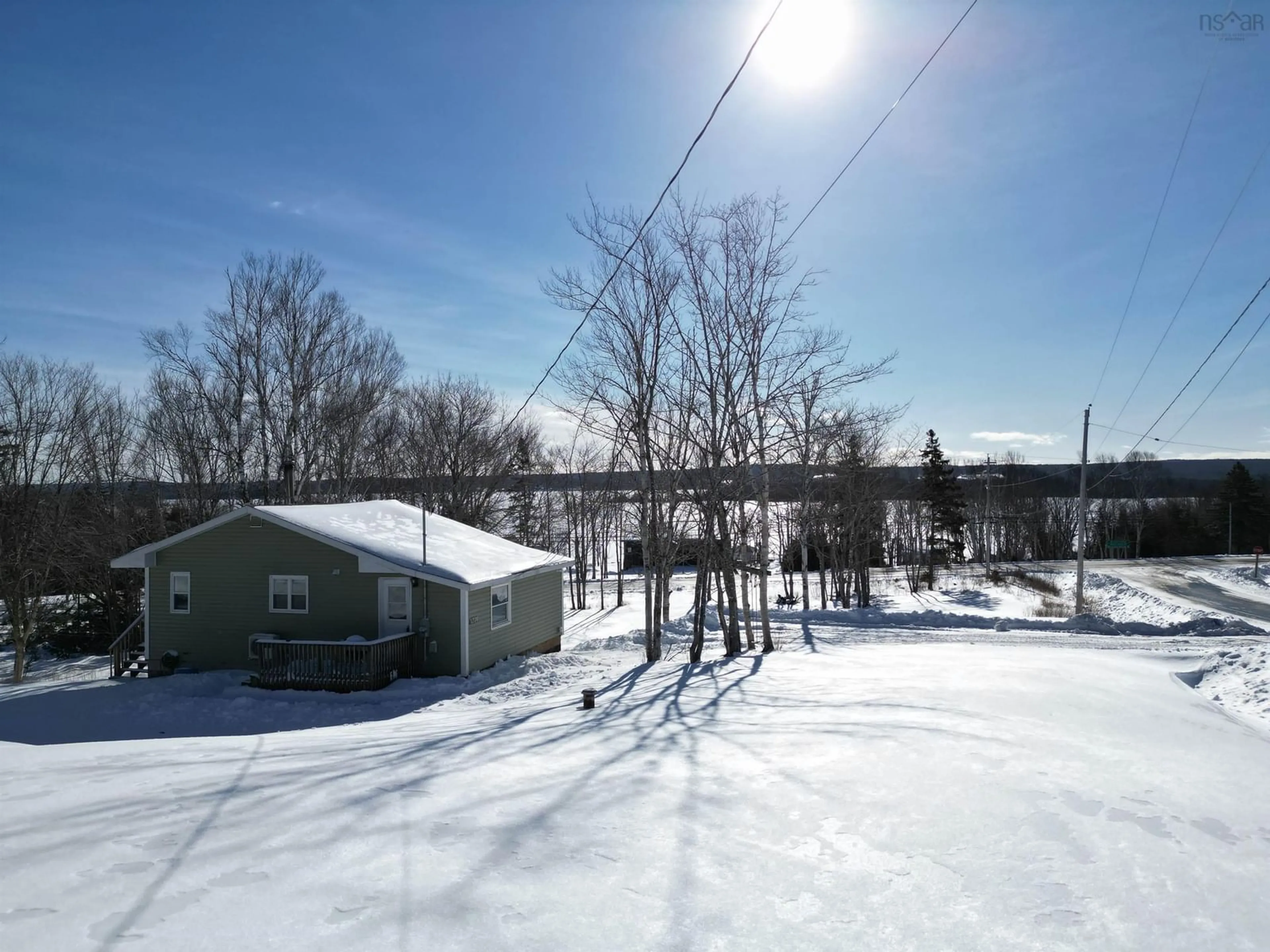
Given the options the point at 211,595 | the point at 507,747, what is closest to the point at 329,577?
the point at 211,595

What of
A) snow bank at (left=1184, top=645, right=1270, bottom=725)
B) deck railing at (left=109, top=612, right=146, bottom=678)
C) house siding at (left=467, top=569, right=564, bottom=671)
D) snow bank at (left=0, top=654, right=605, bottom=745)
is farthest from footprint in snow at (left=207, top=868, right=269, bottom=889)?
deck railing at (left=109, top=612, right=146, bottom=678)

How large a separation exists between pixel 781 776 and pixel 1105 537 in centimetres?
6927

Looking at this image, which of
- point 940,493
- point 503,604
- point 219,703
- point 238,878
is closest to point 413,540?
point 503,604

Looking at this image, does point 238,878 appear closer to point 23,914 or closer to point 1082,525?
point 23,914

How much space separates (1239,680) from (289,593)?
17782 mm

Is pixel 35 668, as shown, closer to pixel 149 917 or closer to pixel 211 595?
pixel 211 595

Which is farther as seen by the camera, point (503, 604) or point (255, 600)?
point (503, 604)

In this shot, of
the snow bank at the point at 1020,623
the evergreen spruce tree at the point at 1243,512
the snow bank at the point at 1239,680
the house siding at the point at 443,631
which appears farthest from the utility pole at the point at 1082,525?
the evergreen spruce tree at the point at 1243,512

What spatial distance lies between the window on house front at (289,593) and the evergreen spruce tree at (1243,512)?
2425 inches

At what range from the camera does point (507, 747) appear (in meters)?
6.34

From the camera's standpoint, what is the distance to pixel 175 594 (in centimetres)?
1773

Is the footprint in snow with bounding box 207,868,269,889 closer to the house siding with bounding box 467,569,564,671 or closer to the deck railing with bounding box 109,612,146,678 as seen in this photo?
the house siding with bounding box 467,569,564,671

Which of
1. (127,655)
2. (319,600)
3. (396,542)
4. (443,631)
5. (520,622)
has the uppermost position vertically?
(396,542)

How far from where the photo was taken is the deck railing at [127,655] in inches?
703
